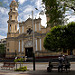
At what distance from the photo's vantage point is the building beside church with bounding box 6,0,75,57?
113ft

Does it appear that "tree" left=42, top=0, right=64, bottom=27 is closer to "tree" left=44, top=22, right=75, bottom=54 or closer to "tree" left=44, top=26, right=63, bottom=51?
"tree" left=44, top=22, right=75, bottom=54

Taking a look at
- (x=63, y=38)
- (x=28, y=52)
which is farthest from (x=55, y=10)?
(x=28, y=52)

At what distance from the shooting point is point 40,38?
113ft

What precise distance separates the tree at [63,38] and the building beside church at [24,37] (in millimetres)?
12989

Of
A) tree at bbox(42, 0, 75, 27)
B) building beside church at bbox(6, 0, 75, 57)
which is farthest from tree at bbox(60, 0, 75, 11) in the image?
→ building beside church at bbox(6, 0, 75, 57)

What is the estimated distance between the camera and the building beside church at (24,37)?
34.6 metres

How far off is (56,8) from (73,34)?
319 inches

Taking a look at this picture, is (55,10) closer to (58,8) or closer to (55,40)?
(58,8)

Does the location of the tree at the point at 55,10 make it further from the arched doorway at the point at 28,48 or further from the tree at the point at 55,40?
the arched doorway at the point at 28,48

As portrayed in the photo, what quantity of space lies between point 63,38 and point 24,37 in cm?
2140

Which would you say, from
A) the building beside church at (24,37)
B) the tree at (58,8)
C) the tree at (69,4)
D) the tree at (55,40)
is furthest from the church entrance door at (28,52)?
the tree at (69,4)

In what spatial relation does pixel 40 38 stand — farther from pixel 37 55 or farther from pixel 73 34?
pixel 73 34

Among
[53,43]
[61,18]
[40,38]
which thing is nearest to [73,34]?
[53,43]

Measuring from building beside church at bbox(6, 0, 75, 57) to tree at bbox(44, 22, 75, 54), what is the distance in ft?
42.6
